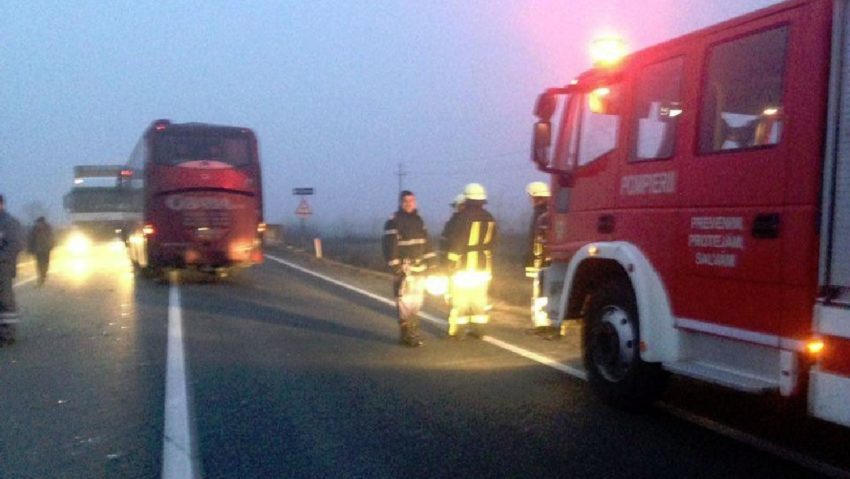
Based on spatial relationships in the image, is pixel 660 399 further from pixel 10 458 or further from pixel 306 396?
pixel 10 458

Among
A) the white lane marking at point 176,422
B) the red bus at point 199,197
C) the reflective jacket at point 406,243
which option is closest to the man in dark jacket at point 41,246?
the red bus at point 199,197

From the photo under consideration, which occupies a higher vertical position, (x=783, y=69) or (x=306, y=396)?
(x=783, y=69)

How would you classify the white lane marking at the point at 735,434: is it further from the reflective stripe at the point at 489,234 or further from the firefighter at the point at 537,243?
the reflective stripe at the point at 489,234

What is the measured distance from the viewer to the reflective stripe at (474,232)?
1057cm

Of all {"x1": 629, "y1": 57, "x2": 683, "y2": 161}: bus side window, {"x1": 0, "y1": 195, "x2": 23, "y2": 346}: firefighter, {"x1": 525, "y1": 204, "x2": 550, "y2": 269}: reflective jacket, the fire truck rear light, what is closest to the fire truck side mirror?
{"x1": 629, "y1": 57, "x2": 683, "y2": 161}: bus side window

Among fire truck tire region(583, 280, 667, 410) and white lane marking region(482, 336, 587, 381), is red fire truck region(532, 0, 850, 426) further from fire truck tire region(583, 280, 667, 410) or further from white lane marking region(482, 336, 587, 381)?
white lane marking region(482, 336, 587, 381)

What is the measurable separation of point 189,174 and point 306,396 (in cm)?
1362

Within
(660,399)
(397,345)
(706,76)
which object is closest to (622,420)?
(660,399)

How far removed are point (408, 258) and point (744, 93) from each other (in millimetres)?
5301

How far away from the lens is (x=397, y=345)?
10.8 meters

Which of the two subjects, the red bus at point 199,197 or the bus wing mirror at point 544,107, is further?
the red bus at point 199,197

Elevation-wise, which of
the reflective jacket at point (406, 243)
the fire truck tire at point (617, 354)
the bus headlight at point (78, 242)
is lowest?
the bus headlight at point (78, 242)

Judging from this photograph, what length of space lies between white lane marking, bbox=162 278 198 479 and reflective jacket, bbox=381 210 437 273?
260cm

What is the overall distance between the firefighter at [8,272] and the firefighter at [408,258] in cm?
449
